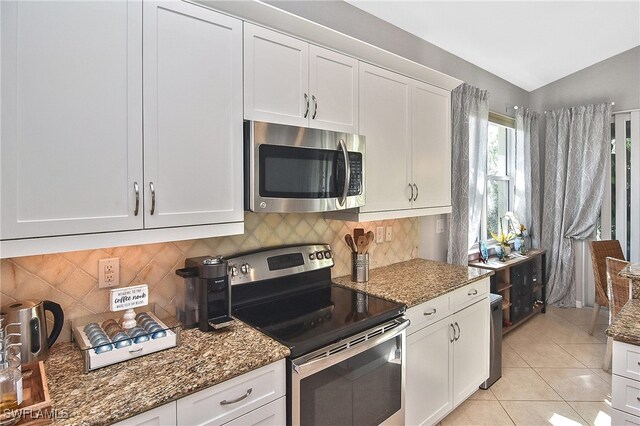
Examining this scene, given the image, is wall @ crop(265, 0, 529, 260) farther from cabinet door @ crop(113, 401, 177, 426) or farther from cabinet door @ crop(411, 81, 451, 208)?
cabinet door @ crop(113, 401, 177, 426)

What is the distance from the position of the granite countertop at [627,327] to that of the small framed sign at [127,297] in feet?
6.07

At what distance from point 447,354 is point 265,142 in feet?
5.53

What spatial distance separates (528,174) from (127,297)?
4.65m

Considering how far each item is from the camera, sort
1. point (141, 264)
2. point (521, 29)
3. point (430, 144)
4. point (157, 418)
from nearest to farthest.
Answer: point (157, 418)
point (141, 264)
point (430, 144)
point (521, 29)

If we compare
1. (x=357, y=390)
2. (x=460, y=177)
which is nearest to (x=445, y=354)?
(x=357, y=390)

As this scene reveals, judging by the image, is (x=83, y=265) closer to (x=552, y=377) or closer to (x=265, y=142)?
(x=265, y=142)

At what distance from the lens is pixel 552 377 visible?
→ 2967mm

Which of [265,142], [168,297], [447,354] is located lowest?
[447,354]

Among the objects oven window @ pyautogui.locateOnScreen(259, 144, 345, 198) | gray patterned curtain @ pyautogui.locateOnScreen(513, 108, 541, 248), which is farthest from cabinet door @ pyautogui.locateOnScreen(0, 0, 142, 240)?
gray patterned curtain @ pyautogui.locateOnScreen(513, 108, 541, 248)

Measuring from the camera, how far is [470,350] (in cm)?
249

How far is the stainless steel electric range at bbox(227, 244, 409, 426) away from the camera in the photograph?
1.51 meters

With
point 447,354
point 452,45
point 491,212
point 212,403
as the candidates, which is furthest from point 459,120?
point 212,403

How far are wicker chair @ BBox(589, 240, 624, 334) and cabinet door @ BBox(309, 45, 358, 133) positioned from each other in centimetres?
315

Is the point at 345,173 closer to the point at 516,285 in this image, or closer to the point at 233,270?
the point at 233,270
